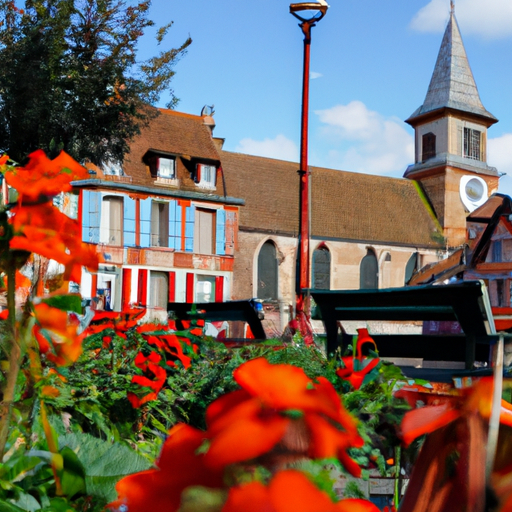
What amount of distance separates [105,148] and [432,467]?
19704 millimetres

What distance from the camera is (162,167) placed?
25.3 m

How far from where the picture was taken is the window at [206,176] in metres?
25.7

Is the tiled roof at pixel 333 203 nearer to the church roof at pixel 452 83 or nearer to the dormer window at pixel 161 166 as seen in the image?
the dormer window at pixel 161 166

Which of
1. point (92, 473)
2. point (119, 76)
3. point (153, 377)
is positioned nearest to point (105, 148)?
point (119, 76)

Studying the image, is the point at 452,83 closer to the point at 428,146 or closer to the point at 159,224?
the point at 428,146

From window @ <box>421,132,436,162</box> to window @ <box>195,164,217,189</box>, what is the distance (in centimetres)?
1594

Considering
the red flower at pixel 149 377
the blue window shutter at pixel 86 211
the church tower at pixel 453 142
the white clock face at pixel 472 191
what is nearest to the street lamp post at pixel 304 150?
the red flower at pixel 149 377

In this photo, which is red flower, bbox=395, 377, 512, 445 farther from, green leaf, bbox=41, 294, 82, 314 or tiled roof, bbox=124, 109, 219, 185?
tiled roof, bbox=124, 109, 219, 185

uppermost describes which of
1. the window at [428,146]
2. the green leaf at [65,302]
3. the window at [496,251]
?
the window at [428,146]

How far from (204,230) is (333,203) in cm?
930

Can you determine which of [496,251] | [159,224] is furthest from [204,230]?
[496,251]

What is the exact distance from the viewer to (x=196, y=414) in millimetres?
1647

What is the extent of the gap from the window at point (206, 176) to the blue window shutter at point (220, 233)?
1150 millimetres

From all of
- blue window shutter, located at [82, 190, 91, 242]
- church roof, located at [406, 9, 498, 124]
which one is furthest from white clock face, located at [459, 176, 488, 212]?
blue window shutter, located at [82, 190, 91, 242]
